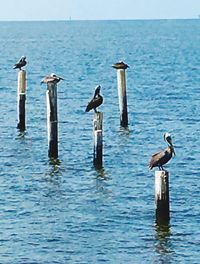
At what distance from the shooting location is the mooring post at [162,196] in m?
23.0

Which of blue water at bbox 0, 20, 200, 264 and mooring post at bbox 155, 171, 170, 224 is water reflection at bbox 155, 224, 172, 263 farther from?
mooring post at bbox 155, 171, 170, 224

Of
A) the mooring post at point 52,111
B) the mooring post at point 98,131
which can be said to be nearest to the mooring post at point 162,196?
the mooring post at point 98,131

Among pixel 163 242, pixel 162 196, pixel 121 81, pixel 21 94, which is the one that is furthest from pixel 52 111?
pixel 163 242

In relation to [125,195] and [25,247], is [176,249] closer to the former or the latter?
[25,247]

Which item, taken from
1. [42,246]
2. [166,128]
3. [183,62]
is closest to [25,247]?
[42,246]

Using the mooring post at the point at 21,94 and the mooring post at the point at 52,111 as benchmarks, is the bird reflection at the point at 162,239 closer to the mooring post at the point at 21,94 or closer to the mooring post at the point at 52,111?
the mooring post at the point at 52,111

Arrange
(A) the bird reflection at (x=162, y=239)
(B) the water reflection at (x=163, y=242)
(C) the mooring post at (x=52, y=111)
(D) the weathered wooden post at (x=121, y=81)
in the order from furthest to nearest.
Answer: (D) the weathered wooden post at (x=121, y=81), (C) the mooring post at (x=52, y=111), (A) the bird reflection at (x=162, y=239), (B) the water reflection at (x=163, y=242)

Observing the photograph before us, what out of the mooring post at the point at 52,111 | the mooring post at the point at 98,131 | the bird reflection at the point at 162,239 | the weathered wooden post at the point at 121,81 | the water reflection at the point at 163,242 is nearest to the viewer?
the water reflection at the point at 163,242

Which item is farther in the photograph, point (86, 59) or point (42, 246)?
point (86, 59)

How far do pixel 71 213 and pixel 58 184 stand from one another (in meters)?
3.71

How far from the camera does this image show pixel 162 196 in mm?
23469

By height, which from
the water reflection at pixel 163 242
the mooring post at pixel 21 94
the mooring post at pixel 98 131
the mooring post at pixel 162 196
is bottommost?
the water reflection at pixel 163 242

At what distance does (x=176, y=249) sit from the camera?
22.8 m

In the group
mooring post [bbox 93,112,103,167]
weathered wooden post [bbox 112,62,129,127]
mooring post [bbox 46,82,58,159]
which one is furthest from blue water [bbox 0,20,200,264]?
weathered wooden post [bbox 112,62,129,127]
